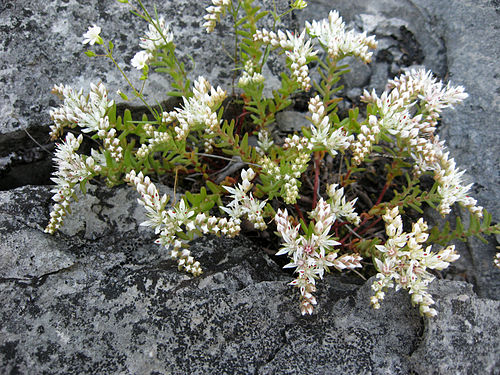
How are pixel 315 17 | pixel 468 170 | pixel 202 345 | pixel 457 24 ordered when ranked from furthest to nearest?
1. pixel 315 17
2. pixel 457 24
3. pixel 468 170
4. pixel 202 345

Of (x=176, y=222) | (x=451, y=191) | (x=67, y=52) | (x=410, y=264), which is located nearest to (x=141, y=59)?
(x=67, y=52)

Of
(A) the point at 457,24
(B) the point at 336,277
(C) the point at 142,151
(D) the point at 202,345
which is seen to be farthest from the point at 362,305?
(A) the point at 457,24

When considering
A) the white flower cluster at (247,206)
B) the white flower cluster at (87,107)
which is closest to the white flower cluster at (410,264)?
the white flower cluster at (247,206)

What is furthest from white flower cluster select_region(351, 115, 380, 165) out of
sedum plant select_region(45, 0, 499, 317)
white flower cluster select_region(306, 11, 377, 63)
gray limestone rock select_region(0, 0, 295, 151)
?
gray limestone rock select_region(0, 0, 295, 151)

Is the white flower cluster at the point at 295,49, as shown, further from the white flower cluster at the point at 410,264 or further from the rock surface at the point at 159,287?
the white flower cluster at the point at 410,264

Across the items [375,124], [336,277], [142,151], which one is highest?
[375,124]

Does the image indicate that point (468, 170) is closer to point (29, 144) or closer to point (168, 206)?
point (168, 206)

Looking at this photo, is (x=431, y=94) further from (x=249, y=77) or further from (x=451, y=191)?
(x=249, y=77)
